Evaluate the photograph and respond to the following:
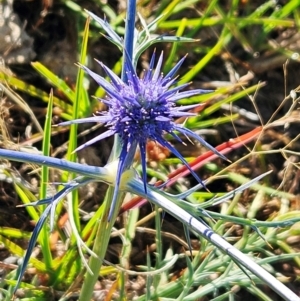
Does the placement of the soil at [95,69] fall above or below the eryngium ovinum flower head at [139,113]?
above

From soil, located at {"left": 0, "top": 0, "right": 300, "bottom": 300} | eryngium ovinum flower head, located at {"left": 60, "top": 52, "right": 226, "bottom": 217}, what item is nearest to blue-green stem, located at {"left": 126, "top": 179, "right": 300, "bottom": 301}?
eryngium ovinum flower head, located at {"left": 60, "top": 52, "right": 226, "bottom": 217}

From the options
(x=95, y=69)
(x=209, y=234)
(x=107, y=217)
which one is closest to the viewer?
(x=209, y=234)

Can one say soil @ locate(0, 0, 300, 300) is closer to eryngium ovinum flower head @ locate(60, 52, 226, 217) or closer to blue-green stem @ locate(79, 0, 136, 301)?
blue-green stem @ locate(79, 0, 136, 301)

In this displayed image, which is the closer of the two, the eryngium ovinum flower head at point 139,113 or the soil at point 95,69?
the eryngium ovinum flower head at point 139,113


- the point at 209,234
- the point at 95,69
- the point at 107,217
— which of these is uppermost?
the point at 95,69

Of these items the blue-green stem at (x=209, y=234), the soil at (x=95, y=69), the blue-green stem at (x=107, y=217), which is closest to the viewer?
the blue-green stem at (x=209, y=234)

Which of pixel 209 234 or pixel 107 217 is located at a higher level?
pixel 107 217

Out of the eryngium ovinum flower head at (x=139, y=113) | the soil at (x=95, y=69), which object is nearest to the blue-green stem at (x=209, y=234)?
the eryngium ovinum flower head at (x=139, y=113)

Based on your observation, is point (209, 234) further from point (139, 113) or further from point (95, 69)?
point (95, 69)

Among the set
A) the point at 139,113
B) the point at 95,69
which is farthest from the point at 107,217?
the point at 95,69

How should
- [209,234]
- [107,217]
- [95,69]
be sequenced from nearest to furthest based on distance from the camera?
Answer: [209,234]
[107,217]
[95,69]

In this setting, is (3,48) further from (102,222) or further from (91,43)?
(102,222)

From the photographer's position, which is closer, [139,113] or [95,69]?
[139,113]

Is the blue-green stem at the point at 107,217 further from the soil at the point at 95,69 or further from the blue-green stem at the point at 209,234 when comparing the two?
the soil at the point at 95,69
